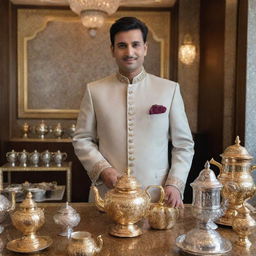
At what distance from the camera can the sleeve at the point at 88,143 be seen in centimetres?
209

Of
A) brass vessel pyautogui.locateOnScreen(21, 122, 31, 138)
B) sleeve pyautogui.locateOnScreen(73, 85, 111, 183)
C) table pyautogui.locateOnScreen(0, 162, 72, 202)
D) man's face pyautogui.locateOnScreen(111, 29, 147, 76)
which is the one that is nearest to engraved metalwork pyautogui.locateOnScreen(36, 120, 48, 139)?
brass vessel pyautogui.locateOnScreen(21, 122, 31, 138)

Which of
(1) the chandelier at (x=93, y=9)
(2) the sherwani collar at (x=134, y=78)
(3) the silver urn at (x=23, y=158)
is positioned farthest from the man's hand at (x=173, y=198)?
(1) the chandelier at (x=93, y=9)

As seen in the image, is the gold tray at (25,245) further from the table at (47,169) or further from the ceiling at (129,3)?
the ceiling at (129,3)

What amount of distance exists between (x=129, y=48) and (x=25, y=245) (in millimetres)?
1131

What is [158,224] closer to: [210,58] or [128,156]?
[128,156]

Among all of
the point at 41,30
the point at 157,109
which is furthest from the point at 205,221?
the point at 41,30

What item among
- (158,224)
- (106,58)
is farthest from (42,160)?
(158,224)

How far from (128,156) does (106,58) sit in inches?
137

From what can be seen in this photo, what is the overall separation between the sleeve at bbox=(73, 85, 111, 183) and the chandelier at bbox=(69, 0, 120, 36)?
249 cm

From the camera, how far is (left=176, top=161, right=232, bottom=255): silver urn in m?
1.38

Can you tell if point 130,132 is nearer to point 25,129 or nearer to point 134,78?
point 134,78

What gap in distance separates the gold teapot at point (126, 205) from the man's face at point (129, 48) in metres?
0.79

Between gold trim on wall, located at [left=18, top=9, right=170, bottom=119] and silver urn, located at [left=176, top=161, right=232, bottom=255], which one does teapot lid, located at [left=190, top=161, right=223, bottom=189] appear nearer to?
silver urn, located at [left=176, top=161, right=232, bottom=255]

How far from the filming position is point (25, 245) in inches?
55.1
